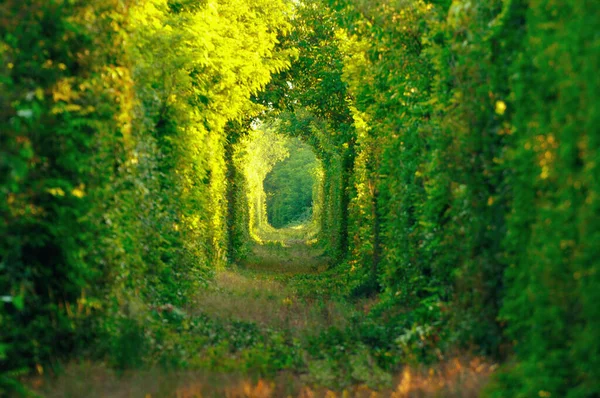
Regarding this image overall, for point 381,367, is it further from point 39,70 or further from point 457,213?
point 39,70

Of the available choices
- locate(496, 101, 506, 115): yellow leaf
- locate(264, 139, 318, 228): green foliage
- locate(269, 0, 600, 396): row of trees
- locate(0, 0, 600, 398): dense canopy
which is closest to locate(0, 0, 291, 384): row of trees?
locate(0, 0, 600, 398): dense canopy

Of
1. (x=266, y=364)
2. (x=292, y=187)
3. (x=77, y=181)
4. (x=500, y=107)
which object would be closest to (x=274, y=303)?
(x=266, y=364)

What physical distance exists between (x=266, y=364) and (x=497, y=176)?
3716 millimetres

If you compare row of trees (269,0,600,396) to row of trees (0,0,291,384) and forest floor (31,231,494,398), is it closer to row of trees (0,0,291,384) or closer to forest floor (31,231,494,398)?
forest floor (31,231,494,398)

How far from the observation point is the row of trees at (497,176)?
483 cm

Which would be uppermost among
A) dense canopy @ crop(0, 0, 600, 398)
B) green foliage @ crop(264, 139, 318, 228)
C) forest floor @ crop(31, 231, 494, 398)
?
green foliage @ crop(264, 139, 318, 228)

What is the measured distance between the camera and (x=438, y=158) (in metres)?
8.89

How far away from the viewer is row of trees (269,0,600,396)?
4.83 metres

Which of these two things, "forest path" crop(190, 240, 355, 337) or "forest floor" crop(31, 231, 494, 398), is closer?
"forest floor" crop(31, 231, 494, 398)

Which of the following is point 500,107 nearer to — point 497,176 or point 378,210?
point 497,176

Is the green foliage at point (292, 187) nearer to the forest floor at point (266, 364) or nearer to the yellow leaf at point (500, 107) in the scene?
the forest floor at point (266, 364)

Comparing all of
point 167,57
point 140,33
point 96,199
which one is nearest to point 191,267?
point 167,57

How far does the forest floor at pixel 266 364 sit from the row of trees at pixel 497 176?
0.84 metres

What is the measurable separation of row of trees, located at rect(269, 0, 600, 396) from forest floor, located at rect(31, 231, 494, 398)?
84 cm
